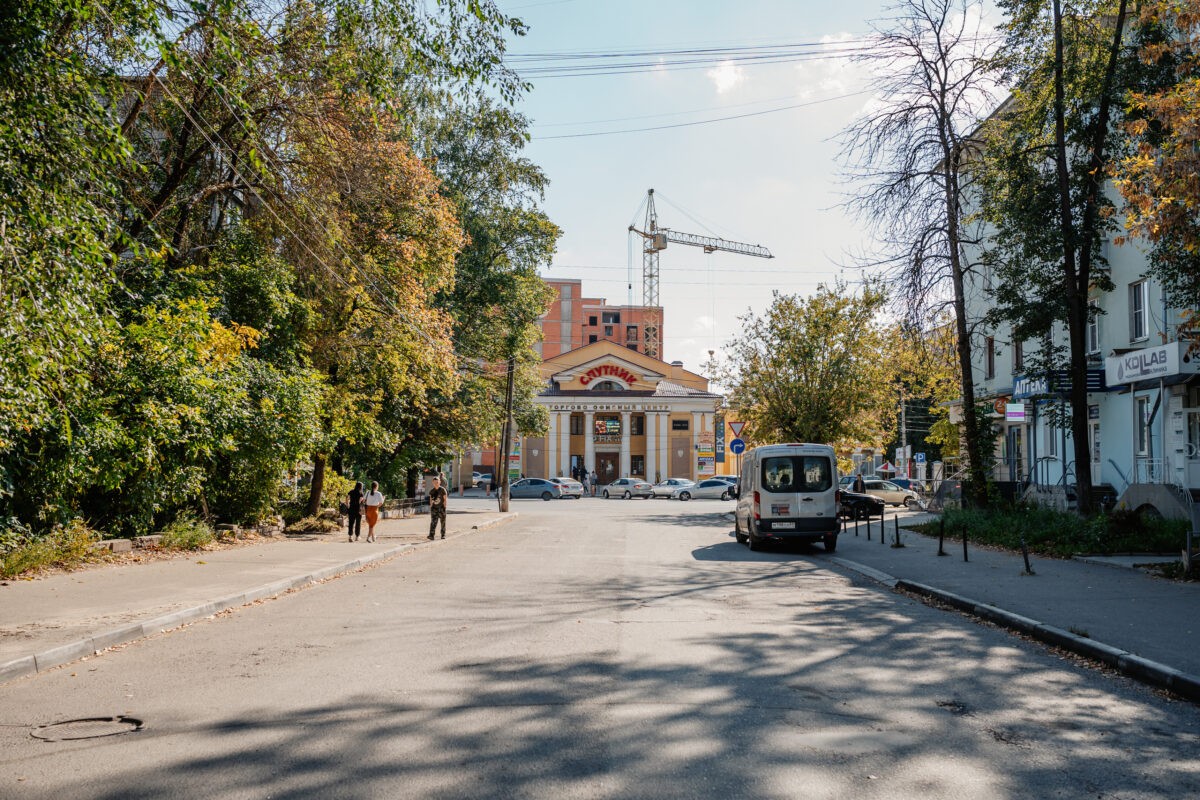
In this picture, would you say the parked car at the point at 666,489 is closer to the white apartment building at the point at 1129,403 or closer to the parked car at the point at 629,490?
the parked car at the point at 629,490

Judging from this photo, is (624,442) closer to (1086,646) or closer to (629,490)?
(629,490)

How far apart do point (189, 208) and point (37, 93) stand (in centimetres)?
1132

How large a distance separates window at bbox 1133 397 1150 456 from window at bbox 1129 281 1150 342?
1837 millimetres

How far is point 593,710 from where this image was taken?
6082 mm

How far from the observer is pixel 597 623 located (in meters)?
9.97

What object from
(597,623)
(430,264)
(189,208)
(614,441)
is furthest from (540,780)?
(614,441)

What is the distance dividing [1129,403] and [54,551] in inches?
1055

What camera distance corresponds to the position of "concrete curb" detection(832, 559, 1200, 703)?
23.4 ft

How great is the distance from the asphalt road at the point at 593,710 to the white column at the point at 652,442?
65.1m

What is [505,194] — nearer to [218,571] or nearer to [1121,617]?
[218,571]

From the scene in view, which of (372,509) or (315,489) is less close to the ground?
(315,489)

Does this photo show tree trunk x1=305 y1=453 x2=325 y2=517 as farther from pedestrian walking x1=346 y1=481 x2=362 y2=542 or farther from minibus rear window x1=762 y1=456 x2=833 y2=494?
minibus rear window x1=762 y1=456 x2=833 y2=494

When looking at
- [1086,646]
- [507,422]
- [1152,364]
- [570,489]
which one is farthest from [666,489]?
[1086,646]

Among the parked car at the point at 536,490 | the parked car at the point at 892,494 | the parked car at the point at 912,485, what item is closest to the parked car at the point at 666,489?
the parked car at the point at 536,490
